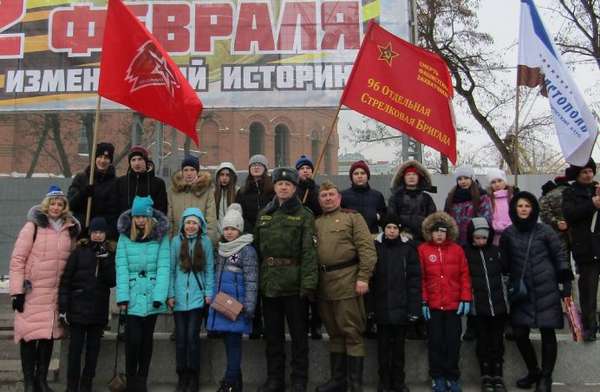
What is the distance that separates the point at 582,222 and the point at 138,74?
4270mm

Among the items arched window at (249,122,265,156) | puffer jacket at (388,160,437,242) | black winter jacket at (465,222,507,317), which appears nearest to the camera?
black winter jacket at (465,222,507,317)

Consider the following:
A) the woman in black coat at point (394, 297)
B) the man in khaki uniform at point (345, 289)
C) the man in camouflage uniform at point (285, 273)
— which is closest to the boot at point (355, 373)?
the man in khaki uniform at point (345, 289)

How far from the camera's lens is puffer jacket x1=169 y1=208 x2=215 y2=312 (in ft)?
15.6

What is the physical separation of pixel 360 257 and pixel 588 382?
7.93ft

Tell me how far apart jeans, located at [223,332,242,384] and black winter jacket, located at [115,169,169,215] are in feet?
4.48

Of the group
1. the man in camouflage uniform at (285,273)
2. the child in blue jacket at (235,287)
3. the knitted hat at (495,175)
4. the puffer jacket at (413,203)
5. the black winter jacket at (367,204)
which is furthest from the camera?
the knitted hat at (495,175)

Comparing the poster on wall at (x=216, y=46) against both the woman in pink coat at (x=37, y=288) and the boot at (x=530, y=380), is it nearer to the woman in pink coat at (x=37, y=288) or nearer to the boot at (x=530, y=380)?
the woman in pink coat at (x=37, y=288)

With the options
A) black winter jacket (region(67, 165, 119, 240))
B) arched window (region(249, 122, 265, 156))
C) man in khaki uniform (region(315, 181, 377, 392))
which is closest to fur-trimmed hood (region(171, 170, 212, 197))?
black winter jacket (region(67, 165, 119, 240))

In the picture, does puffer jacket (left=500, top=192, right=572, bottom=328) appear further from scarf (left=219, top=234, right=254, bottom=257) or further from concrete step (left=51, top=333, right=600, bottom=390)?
scarf (left=219, top=234, right=254, bottom=257)

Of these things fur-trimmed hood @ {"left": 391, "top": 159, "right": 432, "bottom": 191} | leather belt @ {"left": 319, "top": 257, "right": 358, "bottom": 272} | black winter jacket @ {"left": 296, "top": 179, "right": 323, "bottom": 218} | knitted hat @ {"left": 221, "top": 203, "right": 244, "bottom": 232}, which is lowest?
leather belt @ {"left": 319, "top": 257, "right": 358, "bottom": 272}

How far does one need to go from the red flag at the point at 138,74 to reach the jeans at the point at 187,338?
1.79 metres

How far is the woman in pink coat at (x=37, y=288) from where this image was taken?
4719 mm

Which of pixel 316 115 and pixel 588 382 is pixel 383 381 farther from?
pixel 316 115

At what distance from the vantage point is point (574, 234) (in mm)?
5316
